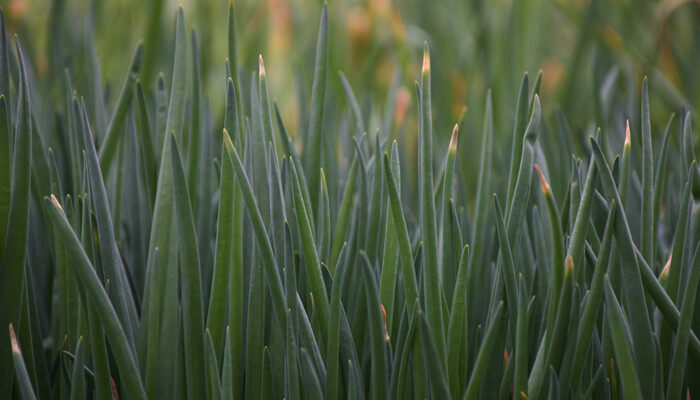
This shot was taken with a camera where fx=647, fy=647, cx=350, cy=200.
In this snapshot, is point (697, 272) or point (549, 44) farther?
point (549, 44)

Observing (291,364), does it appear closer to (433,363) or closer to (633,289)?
(433,363)

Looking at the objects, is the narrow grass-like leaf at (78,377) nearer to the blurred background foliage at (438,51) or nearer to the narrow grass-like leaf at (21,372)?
the narrow grass-like leaf at (21,372)

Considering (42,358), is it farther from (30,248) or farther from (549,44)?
(549,44)

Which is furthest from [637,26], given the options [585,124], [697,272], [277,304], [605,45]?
[277,304]

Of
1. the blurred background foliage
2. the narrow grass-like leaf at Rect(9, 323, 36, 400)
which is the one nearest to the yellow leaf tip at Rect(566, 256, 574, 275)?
the narrow grass-like leaf at Rect(9, 323, 36, 400)

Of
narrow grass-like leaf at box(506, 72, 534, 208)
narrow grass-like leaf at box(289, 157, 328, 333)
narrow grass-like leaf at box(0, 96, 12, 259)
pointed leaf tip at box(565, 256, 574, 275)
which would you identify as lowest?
pointed leaf tip at box(565, 256, 574, 275)

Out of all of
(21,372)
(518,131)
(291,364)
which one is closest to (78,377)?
(21,372)

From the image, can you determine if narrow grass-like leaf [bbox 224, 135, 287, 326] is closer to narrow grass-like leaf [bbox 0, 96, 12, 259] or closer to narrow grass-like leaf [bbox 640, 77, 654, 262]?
narrow grass-like leaf [bbox 0, 96, 12, 259]

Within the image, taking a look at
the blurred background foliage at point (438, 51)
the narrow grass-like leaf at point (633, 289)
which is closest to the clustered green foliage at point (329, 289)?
the narrow grass-like leaf at point (633, 289)
